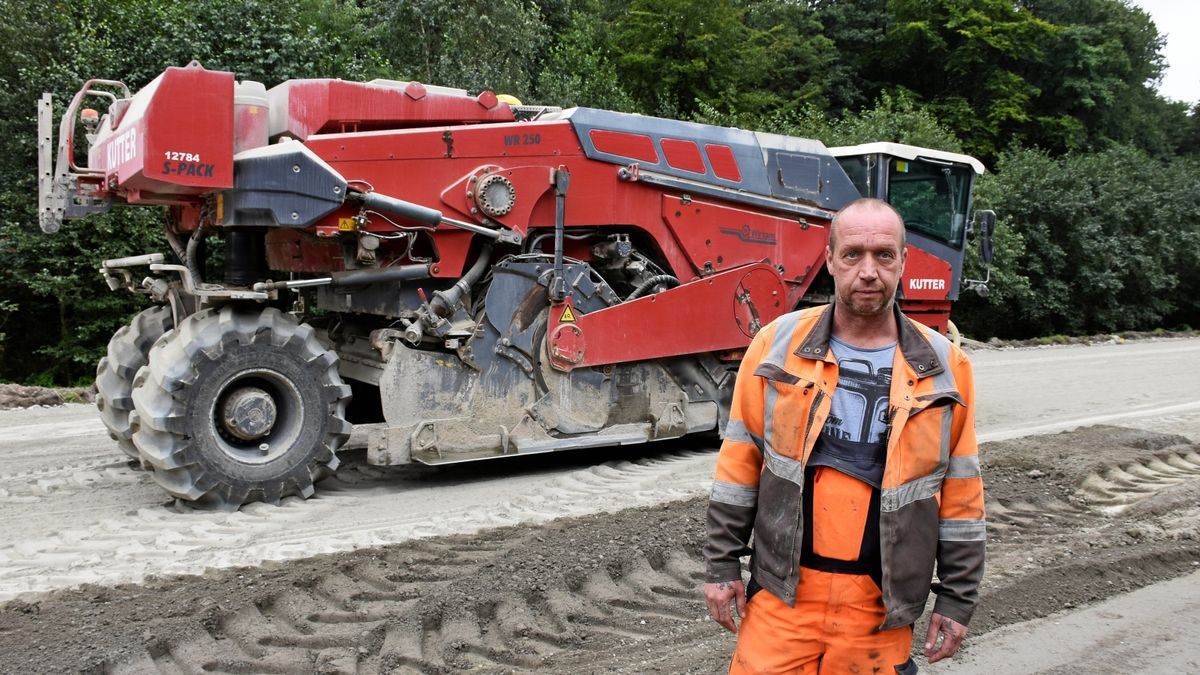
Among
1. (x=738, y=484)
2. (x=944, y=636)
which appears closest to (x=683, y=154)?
(x=738, y=484)

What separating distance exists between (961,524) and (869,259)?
749 millimetres

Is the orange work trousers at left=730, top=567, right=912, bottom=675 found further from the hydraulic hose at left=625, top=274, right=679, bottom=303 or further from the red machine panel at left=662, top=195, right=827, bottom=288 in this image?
the red machine panel at left=662, top=195, right=827, bottom=288

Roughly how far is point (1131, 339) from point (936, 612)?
21919 mm

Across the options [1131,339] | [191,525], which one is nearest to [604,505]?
[191,525]

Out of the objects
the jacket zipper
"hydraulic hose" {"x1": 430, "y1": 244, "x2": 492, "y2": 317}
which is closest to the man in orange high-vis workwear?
the jacket zipper

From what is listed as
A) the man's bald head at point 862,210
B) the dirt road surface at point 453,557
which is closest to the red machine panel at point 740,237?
the dirt road surface at point 453,557

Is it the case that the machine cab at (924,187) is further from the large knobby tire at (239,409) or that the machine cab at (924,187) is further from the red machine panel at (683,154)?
the large knobby tire at (239,409)

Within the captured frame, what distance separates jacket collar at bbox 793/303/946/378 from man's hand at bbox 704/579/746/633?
2.18 ft

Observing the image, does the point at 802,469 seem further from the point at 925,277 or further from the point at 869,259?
the point at 925,277

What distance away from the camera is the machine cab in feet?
29.7

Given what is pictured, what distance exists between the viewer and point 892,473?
→ 2566mm

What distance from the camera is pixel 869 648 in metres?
2.57

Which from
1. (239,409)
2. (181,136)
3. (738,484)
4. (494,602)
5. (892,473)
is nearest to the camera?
(892,473)

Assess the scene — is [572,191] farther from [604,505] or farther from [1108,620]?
[1108,620]
